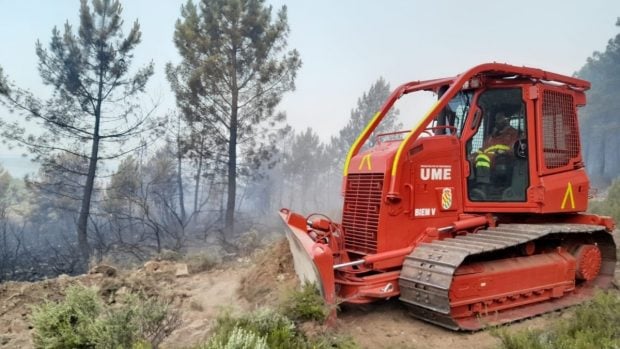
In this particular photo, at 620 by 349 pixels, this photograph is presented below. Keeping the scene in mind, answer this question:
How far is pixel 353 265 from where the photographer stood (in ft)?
17.1

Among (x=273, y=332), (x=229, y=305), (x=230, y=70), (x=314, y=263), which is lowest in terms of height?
(x=229, y=305)

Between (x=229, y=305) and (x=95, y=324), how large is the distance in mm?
2037

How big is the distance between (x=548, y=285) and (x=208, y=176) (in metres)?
15.9

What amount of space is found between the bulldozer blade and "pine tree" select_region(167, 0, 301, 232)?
12651 millimetres

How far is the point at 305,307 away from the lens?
14.9 ft

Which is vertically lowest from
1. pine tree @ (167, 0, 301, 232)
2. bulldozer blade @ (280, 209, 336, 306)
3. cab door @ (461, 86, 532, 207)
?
bulldozer blade @ (280, 209, 336, 306)

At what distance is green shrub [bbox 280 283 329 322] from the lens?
4.52m

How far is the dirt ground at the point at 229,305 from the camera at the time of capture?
477cm

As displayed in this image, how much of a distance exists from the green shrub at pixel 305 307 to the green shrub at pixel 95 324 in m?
1.10

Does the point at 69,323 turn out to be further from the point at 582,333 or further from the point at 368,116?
the point at 368,116

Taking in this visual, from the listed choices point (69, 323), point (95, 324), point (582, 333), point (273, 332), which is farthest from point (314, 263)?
point (582, 333)

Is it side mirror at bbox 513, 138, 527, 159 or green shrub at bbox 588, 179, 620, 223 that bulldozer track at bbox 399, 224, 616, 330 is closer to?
side mirror at bbox 513, 138, 527, 159

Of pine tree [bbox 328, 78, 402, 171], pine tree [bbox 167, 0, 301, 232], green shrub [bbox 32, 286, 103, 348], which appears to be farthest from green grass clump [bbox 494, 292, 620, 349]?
pine tree [bbox 328, 78, 402, 171]

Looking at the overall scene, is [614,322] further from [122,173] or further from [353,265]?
[122,173]
